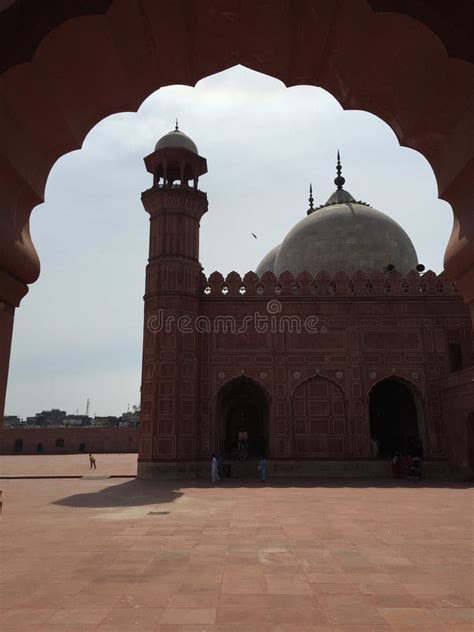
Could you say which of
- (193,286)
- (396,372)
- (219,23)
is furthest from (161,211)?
(219,23)

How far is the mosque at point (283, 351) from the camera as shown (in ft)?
54.3

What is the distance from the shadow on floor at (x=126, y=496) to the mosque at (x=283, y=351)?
80.8 inches

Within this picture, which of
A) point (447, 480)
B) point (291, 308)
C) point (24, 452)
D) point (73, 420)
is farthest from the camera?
point (73, 420)

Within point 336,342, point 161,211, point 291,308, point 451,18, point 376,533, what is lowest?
point 376,533

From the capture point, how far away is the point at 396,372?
57.0 ft

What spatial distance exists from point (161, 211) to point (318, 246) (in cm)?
812

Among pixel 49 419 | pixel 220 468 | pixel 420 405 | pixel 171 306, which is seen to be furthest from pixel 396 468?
pixel 49 419

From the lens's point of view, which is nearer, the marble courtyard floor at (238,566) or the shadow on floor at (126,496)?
the marble courtyard floor at (238,566)

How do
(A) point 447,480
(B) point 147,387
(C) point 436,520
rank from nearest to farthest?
(C) point 436,520 < (A) point 447,480 < (B) point 147,387

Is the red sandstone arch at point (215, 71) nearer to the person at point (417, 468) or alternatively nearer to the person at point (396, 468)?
the person at point (417, 468)

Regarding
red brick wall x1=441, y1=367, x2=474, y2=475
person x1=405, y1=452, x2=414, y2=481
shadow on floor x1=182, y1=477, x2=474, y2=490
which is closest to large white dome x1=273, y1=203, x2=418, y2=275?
red brick wall x1=441, y1=367, x2=474, y2=475

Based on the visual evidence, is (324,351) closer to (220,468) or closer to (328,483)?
(328,483)

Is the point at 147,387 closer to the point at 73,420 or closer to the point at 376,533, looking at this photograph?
the point at 376,533

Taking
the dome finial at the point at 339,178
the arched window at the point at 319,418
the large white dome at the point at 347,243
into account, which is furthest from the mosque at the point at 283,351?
the dome finial at the point at 339,178
